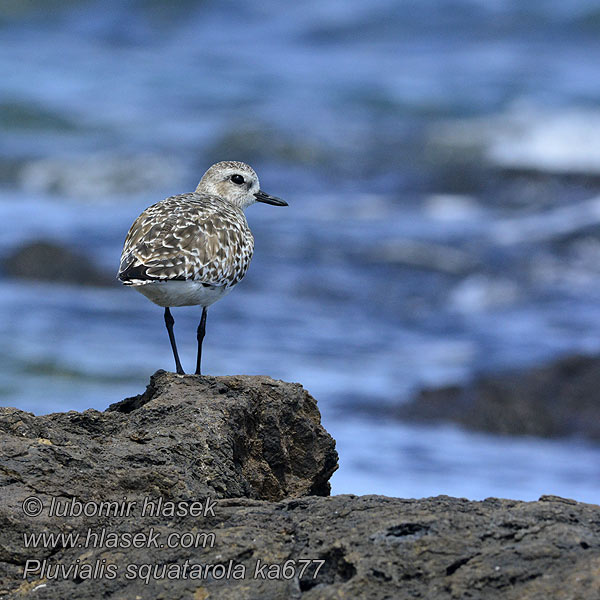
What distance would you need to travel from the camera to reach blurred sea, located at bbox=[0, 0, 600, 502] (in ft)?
39.2

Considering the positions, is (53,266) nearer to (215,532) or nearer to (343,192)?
(343,192)

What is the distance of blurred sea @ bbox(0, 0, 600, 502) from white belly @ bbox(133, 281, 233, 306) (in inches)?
112

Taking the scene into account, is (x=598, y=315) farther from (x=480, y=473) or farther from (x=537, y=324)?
(x=480, y=473)

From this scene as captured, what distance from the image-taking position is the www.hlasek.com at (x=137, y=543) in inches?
146

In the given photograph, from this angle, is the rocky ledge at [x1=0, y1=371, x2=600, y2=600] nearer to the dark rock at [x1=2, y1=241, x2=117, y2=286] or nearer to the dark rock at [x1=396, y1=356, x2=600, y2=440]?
the dark rock at [x1=396, y1=356, x2=600, y2=440]

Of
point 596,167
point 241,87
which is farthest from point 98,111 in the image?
point 596,167

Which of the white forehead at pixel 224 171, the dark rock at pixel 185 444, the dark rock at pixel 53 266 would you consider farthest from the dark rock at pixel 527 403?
the dark rock at pixel 53 266

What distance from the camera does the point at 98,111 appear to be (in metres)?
26.9

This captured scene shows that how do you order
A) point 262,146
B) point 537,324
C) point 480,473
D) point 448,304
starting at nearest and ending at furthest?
point 480,473 < point 537,324 < point 448,304 < point 262,146

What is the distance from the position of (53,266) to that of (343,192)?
6359 mm

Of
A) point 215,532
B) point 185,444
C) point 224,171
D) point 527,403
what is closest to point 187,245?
point 224,171

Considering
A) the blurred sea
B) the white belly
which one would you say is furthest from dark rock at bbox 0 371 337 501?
the blurred sea

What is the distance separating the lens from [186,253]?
646 centimetres

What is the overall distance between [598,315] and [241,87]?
638 inches
